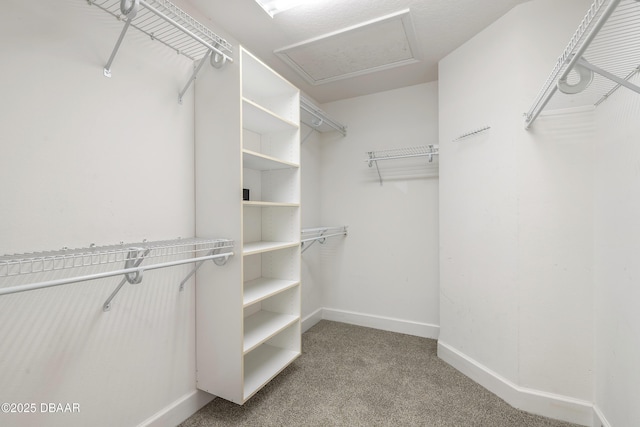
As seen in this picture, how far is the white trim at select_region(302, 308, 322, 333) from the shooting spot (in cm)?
269

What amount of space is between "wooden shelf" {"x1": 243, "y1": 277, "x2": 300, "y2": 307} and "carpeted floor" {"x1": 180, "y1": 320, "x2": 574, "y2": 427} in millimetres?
661

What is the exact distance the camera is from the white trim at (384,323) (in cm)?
258

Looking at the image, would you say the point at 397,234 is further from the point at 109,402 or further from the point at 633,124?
the point at 109,402

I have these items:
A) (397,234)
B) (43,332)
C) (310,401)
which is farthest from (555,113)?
(43,332)

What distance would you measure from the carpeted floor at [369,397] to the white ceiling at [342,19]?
241 centimetres

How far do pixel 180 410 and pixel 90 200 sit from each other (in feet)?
4.00

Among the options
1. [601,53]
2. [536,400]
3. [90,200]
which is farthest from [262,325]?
[601,53]

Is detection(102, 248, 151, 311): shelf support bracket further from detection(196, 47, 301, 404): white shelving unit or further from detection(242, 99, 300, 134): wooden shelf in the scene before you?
detection(242, 99, 300, 134): wooden shelf

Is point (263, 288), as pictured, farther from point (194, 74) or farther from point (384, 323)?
point (384, 323)

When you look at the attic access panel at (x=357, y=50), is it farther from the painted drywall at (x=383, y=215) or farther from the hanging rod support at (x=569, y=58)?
the hanging rod support at (x=569, y=58)

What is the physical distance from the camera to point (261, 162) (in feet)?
5.86

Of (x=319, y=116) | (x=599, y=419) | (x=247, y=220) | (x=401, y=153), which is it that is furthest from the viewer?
(x=401, y=153)

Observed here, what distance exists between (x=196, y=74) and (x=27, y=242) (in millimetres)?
1094

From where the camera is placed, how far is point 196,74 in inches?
59.3
